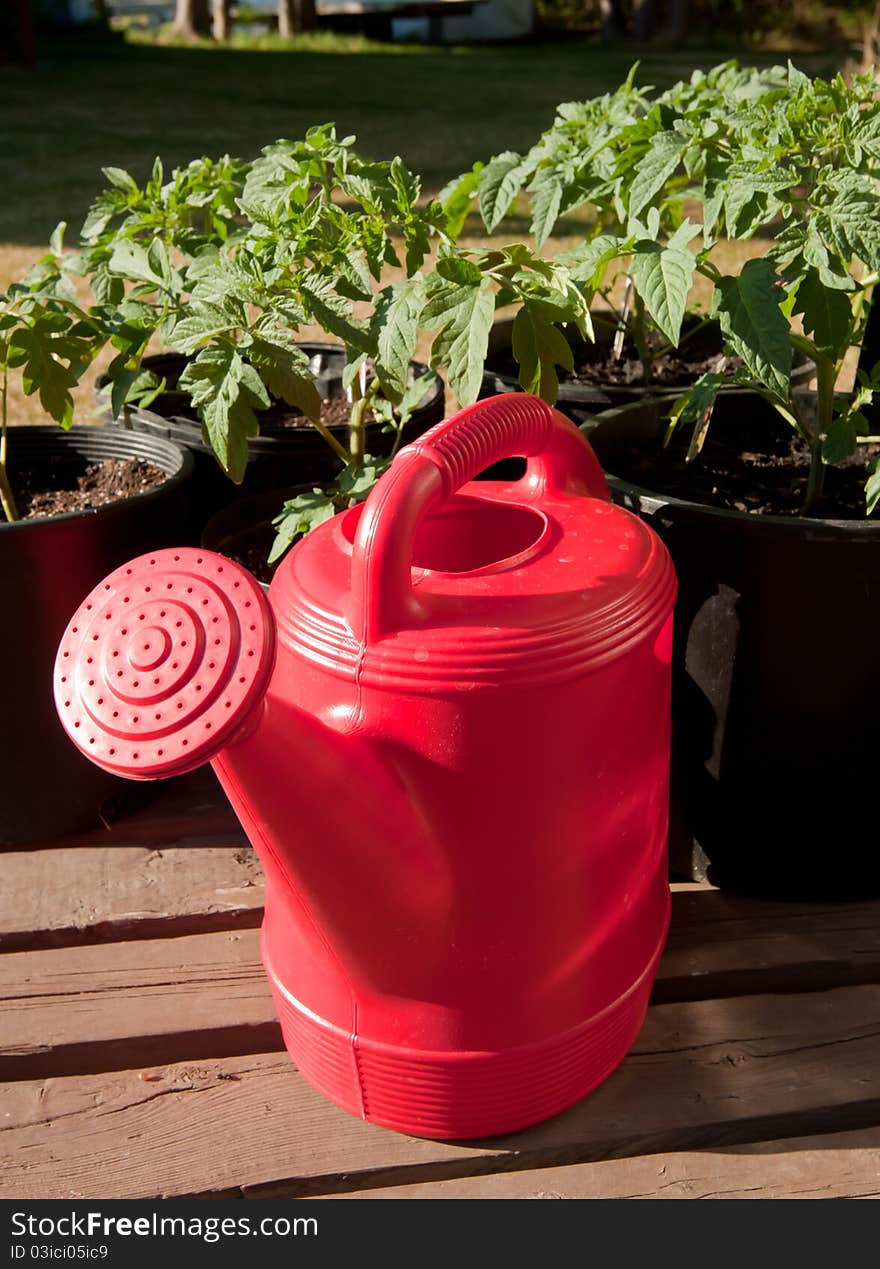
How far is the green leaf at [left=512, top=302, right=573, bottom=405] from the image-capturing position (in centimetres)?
133

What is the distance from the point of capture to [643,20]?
1717cm

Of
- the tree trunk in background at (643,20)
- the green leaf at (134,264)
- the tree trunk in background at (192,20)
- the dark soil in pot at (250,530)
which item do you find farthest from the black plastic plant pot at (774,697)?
the tree trunk in background at (192,20)

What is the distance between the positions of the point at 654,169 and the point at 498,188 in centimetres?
32

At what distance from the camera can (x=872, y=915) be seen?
158 centimetres

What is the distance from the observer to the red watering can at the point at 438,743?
1.02 m

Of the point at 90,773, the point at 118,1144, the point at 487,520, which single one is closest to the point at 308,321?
the point at 487,520

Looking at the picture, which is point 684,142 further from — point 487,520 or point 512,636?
point 512,636

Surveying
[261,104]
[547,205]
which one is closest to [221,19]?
[261,104]

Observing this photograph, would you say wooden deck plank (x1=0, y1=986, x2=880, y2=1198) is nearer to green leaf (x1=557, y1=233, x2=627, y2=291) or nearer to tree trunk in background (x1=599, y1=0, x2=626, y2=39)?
green leaf (x1=557, y1=233, x2=627, y2=291)

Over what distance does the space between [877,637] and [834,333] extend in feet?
1.21

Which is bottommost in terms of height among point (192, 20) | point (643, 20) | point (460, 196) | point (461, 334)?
point (461, 334)

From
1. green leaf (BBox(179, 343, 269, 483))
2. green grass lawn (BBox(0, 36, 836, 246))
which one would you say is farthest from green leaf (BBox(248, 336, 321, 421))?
green grass lawn (BBox(0, 36, 836, 246))

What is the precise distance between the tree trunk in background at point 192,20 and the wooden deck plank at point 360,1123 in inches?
741

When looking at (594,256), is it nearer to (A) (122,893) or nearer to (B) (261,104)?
(A) (122,893)
